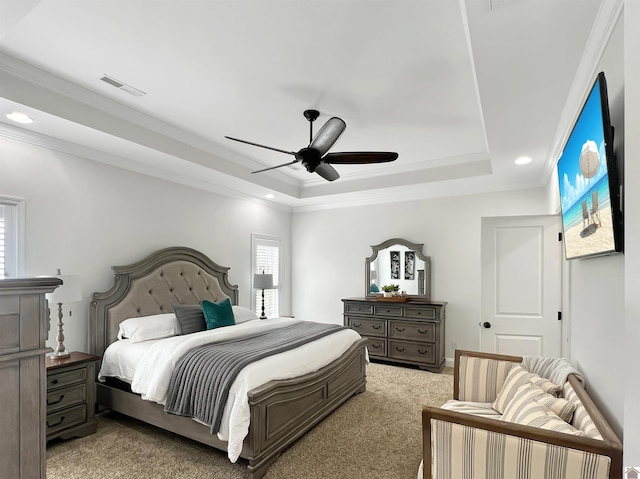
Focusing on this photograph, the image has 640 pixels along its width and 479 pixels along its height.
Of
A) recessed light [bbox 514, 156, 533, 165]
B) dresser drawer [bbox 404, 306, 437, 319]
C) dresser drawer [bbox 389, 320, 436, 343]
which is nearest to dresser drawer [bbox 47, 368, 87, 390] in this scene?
dresser drawer [bbox 389, 320, 436, 343]

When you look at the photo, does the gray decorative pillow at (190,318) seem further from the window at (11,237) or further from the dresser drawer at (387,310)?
the dresser drawer at (387,310)

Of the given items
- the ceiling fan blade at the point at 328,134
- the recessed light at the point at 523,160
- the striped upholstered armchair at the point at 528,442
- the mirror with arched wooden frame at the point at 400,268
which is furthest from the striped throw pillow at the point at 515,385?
the mirror with arched wooden frame at the point at 400,268

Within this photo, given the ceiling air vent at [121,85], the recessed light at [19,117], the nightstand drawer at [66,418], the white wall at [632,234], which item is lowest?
the nightstand drawer at [66,418]

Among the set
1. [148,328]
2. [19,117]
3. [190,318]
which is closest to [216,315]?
[190,318]

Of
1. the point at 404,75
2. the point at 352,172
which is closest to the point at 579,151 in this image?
the point at 404,75

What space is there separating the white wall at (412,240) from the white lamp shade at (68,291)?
3.88 metres

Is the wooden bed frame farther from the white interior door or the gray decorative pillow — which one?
the white interior door

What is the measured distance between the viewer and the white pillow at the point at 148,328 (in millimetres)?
3439

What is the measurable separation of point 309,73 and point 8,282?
→ 2213mm

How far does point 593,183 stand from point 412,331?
148 inches

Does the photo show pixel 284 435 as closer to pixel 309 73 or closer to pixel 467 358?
pixel 467 358

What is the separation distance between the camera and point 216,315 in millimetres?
3969

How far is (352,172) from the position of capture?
5266mm

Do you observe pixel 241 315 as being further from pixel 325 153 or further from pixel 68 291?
pixel 325 153
